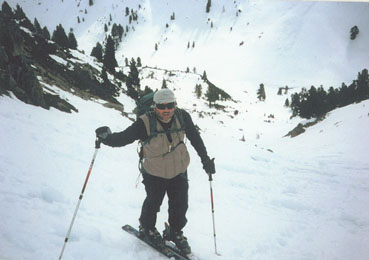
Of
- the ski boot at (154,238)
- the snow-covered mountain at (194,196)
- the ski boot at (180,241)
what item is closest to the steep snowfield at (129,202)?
the snow-covered mountain at (194,196)

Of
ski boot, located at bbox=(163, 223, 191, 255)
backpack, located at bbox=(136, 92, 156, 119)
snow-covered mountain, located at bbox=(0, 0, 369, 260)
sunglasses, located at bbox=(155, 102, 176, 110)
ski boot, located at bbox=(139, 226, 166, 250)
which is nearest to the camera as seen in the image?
sunglasses, located at bbox=(155, 102, 176, 110)

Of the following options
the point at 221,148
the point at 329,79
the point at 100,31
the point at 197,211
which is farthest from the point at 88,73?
the point at 100,31

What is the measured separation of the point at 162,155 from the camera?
10.8 ft

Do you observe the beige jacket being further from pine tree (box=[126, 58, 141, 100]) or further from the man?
pine tree (box=[126, 58, 141, 100])

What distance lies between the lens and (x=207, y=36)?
129m

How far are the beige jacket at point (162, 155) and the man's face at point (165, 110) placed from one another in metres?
0.12

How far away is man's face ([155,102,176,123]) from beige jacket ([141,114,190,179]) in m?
0.12

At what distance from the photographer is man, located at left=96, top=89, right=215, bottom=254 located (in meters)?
3.27

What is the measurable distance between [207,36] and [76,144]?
133m

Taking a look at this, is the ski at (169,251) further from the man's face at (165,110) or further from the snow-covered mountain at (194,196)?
the man's face at (165,110)

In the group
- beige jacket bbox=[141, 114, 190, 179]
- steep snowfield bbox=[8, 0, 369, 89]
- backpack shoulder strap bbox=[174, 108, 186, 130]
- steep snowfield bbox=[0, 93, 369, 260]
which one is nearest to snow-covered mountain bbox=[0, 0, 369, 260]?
steep snowfield bbox=[0, 93, 369, 260]

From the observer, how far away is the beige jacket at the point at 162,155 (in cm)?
328

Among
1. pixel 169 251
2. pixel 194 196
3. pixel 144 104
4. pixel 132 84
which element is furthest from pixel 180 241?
pixel 132 84

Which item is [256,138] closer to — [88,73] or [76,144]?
[88,73]
